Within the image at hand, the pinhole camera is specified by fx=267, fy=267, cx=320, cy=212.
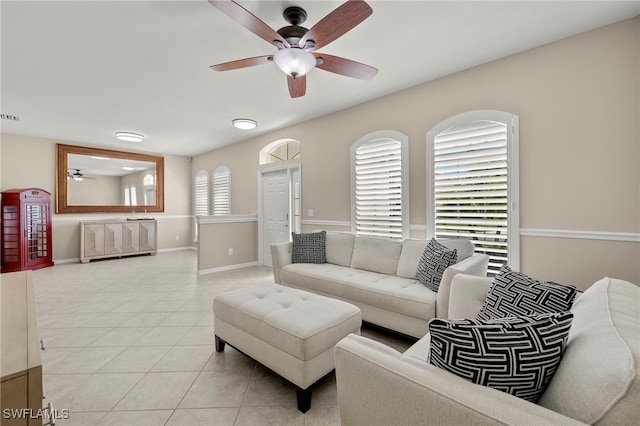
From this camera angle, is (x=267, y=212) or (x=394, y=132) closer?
(x=394, y=132)

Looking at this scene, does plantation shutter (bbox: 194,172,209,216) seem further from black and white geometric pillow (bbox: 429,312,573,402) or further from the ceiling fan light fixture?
black and white geometric pillow (bbox: 429,312,573,402)

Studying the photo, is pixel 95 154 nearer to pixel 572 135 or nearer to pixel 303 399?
pixel 303 399

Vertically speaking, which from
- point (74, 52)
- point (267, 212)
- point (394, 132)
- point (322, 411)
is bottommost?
point (322, 411)

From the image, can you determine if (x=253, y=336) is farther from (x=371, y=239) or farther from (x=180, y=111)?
(x=180, y=111)

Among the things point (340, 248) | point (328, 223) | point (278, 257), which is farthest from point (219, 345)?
point (328, 223)

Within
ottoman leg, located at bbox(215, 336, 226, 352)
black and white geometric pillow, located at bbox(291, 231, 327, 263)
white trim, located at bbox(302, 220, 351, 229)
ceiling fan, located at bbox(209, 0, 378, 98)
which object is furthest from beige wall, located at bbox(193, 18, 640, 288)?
ottoman leg, located at bbox(215, 336, 226, 352)

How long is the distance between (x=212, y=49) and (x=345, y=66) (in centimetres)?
129

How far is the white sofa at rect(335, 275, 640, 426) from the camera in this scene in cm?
64

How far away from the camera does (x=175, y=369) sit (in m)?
2.01

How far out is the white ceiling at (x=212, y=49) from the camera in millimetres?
2059

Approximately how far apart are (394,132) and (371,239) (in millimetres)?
1494

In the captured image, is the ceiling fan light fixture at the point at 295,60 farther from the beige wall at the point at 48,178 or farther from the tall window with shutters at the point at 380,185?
the beige wall at the point at 48,178

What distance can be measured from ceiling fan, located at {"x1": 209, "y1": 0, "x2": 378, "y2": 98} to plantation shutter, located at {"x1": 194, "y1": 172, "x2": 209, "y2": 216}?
540 cm

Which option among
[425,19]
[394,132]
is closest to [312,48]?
[425,19]
